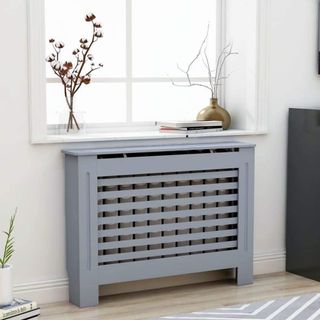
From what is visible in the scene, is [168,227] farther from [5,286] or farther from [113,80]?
[5,286]

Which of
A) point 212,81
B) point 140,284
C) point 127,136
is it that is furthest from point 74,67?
point 140,284

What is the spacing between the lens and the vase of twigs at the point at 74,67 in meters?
4.19

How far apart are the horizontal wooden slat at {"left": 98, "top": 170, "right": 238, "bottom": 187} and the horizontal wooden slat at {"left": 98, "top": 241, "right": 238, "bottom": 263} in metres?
0.36

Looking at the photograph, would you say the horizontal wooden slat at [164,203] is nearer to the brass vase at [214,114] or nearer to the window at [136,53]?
the brass vase at [214,114]

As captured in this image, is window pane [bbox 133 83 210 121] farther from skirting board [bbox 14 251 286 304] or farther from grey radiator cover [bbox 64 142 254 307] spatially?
skirting board [bbox 14 251 286 304]

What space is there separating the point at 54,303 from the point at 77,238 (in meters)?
0.38

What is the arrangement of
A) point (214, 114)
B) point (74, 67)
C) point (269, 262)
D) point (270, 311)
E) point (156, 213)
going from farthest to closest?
point (269, 262)
point (214, 114)
point (74, 67)
point (156, 213)
point (270, 311)

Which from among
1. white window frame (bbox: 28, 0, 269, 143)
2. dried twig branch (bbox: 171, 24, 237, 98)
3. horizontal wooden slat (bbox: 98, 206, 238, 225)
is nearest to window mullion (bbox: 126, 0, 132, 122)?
white window frame (bbox: 28, 0, 269, 143)

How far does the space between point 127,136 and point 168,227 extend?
20.3 inches

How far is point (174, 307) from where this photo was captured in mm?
4051

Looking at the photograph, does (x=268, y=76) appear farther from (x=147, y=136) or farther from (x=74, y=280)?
(x=74, y=280)

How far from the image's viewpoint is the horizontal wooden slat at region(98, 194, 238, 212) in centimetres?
404

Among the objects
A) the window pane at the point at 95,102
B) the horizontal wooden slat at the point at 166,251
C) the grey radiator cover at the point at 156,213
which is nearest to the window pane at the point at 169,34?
the window pane at the point at 95,102

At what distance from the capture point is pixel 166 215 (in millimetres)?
4191
